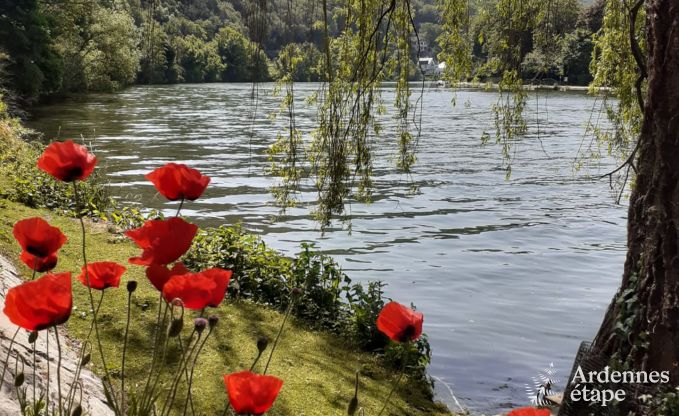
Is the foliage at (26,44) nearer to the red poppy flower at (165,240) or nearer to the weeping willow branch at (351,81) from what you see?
the weeping willow branch at (351,81)

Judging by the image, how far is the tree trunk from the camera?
3473 mm

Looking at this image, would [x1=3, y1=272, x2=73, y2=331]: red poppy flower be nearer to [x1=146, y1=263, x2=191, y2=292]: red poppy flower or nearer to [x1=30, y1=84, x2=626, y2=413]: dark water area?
[x1=146, y1=263, x2=191, y2=292]: red poppy flower

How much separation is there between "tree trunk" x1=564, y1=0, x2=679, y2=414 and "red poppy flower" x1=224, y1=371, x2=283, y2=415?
9.79 ft

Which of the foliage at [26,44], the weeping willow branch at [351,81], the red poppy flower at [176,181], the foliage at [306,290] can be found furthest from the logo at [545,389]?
the foliage at [26,44]

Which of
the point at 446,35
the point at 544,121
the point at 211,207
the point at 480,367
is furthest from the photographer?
the point at 544,121

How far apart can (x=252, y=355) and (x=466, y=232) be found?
779 centimetres

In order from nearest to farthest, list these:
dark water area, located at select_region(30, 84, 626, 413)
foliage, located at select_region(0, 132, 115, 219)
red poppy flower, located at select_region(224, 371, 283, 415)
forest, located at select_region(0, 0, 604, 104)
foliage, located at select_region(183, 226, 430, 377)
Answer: red poppy flower, located at select_region(224, 371, 283, 415) → forest, located at select_region(0, 0, 604, 104) → foliage, located at select_region(183, 226, 430, 377) → dark water area, located at select_region(30, 84, 626, 413) → foliage, located at select_region(0, 132, 115, 219)

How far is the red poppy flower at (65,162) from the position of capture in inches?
53.7

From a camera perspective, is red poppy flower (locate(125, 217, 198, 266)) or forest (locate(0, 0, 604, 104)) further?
forest (locate(0, 0, 604, 104))

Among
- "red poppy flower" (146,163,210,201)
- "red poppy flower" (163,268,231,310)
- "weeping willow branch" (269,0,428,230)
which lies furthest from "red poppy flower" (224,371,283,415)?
"weeping willow branch" (269,0,428,230)

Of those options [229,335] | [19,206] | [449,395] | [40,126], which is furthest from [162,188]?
[40,126]

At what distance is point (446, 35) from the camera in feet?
16.7

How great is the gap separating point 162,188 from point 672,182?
2924 millimetres

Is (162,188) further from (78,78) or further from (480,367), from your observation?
(78,78)
